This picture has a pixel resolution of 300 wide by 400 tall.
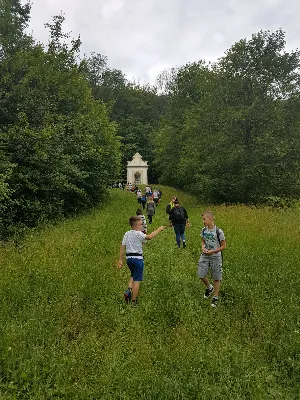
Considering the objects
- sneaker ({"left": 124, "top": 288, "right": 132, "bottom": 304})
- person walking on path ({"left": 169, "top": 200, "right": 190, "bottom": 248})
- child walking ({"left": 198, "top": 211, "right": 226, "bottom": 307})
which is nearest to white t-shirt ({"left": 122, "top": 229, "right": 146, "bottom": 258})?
sneaker ({"left": 124, "top": 288, "right": 132, "bottom": 304})

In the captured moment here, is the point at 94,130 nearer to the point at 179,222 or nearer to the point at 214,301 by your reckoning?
the point at 179,222

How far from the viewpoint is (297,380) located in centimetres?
439

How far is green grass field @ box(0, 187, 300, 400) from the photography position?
13.9ft

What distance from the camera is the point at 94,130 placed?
21.8 metres

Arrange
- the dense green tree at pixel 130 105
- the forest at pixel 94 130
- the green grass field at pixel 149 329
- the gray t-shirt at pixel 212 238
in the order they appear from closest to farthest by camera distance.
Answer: the green grass field at pixel 149 329 → the gray t-shirt at pixel 212 238 → the forest at pixel 94 130 → the dense green tree at pixel 130 105

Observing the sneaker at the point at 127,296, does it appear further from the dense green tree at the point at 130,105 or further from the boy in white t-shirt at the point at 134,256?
the dense green tree at the point at 130,105

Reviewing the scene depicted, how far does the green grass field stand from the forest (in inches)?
253

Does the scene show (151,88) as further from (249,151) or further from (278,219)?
(278,219)

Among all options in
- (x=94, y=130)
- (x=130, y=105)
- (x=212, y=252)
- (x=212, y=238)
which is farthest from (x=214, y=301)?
(x=130, y=105)

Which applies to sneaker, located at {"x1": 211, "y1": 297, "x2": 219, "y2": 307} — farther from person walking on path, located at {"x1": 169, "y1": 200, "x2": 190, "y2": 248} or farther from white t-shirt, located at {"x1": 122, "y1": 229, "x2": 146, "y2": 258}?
person walking on path, located at {"x1": 169, "y1": 200, "x2": 190, "y2": 248}

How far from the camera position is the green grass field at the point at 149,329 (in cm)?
424

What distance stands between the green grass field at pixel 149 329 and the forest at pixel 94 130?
21.1 feet

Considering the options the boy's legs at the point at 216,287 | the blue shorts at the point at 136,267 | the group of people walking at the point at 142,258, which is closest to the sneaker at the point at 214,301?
the group of people walking at the point at 142,258

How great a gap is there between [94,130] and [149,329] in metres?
17.8
